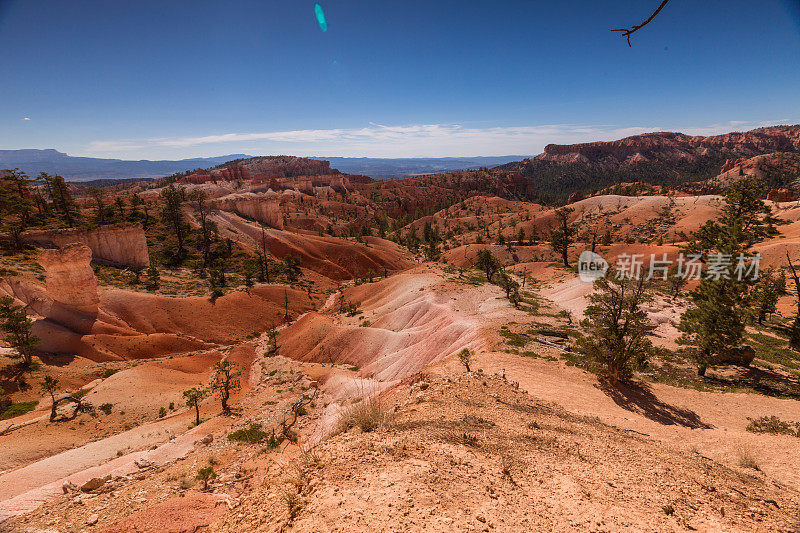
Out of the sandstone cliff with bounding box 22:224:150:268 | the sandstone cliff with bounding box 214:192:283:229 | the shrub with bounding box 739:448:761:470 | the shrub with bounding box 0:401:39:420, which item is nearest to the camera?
the shrub with bounding box 739:448:761:470

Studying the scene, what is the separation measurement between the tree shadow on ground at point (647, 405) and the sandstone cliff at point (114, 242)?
59194 millimetres

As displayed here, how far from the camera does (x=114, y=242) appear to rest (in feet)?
153

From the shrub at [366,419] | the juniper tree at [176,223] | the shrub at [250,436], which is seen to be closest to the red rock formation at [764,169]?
the shrub at [366,419]

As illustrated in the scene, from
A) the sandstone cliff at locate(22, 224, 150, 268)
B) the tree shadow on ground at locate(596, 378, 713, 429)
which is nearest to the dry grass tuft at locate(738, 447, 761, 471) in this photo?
the tree shadow on ground at locate(596, 378, 713, 429)

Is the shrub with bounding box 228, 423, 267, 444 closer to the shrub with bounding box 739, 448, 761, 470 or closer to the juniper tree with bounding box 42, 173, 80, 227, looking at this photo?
the shrub with bounding box 739, 448, 761, 470

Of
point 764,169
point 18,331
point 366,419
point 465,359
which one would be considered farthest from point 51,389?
point 764,169

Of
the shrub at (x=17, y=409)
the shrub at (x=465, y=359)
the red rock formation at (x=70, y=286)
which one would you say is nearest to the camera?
the shrub at (x=465, y=359)

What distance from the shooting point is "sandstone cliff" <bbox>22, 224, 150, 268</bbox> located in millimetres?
43719

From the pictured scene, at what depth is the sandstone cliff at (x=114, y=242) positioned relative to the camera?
143 feet

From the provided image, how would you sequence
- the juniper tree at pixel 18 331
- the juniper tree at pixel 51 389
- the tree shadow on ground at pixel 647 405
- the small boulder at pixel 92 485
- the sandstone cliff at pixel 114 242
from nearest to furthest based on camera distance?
1. the small boulder at pixel 92 485
2. the tree shadow on ground at pixel 647 405
3. the juniper tree at pixel 51 389
4. the juniper tree at pixel 18 331
5. the sandstone cliff at pixel 114 242

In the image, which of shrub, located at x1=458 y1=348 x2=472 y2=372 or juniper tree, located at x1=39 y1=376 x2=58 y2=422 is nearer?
shrub, located at x1=458 y1=348 x2=472 y2=372

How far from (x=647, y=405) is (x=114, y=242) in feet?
205

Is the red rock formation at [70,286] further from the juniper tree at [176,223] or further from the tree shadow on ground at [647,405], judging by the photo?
the tree shadow on ground at [647,405]

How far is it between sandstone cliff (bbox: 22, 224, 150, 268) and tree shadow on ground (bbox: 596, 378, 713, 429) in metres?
59.2
